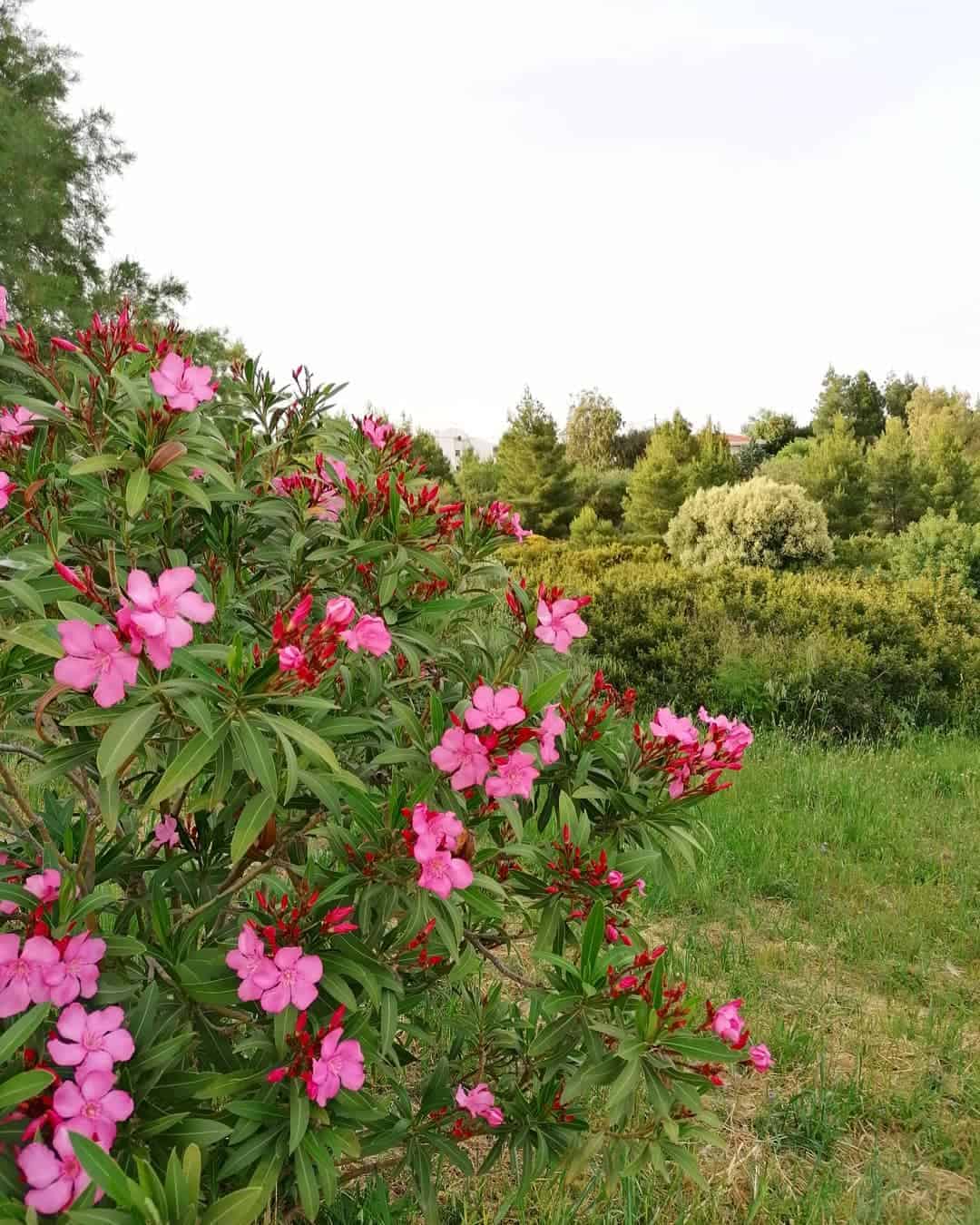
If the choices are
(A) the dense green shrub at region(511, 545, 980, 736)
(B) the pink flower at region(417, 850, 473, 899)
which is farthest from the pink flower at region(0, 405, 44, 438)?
(A) the dense green shrub at region(511, 545, 980, 736)

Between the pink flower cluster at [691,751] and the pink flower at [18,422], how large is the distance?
4.08 ft

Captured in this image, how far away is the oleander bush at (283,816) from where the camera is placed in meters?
1.15

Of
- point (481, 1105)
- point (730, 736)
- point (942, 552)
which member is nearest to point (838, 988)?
point (481, 1105)

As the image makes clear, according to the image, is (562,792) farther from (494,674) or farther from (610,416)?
(610,416)

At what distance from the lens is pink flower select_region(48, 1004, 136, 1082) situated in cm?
120

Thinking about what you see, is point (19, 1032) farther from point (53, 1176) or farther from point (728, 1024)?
point (728, 1024)

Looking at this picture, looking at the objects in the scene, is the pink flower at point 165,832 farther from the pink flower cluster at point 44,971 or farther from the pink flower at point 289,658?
the pink flower at point 289,658

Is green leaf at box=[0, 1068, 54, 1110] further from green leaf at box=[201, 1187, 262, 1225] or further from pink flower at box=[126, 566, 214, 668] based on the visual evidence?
pink flower at box=[126, 566, 214, 668]

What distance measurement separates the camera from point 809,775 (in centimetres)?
504

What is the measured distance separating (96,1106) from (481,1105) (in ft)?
2.63

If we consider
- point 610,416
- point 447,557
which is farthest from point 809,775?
point 610,416

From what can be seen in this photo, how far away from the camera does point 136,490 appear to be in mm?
1359

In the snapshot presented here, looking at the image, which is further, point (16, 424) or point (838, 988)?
point (838, 988)

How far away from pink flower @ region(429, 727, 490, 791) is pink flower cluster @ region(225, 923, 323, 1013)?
0.33m
